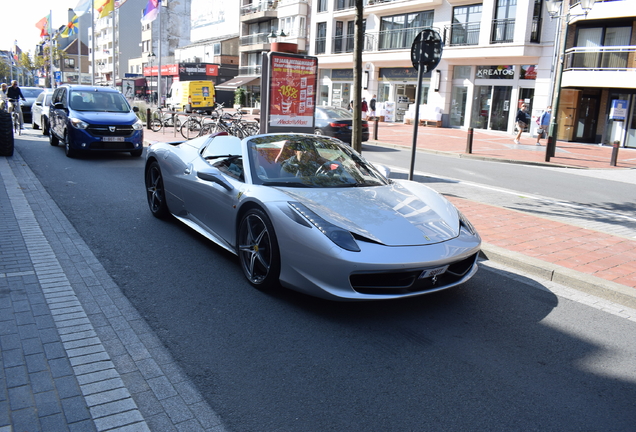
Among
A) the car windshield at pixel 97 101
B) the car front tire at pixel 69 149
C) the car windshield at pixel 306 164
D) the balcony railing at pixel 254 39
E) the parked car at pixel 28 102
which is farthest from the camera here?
the balcony railing at pixel 254 39

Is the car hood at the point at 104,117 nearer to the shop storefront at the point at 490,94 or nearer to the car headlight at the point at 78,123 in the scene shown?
the car headlight at the point at 78,123

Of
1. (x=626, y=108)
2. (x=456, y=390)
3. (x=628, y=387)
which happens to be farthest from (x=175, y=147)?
(x=626, y=108)

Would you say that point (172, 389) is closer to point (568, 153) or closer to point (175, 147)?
point (175, 147)

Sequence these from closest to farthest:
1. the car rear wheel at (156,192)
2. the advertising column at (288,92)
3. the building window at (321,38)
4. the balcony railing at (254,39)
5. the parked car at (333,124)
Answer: the car rear wheel at (156,192) < the advertising column at (288,92) < the parked car at (333,124) < the building window at (321,38) < the balcony railing at (254,39)

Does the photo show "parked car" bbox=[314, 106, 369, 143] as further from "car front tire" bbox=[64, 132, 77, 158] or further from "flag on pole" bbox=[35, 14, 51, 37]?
"flag on pole" bbox=[35, 14, 51, 37]

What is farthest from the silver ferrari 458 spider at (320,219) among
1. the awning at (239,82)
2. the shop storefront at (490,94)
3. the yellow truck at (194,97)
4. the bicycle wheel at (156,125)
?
the awning at (239,82)

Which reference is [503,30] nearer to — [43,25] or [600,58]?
[600,58]

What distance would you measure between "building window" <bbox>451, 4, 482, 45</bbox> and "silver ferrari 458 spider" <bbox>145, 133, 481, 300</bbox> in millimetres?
27745

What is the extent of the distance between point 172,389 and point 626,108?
83.8 ft

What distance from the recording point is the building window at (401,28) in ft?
113

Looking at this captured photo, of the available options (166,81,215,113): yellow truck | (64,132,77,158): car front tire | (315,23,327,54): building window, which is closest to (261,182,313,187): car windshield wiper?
(64,132,77,158): car front tire

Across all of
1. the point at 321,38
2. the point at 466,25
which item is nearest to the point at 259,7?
the point at 321,38

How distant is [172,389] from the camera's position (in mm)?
3070

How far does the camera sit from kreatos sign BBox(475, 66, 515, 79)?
2917 cm
